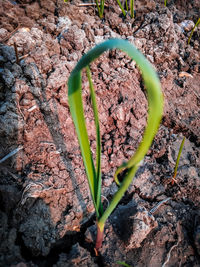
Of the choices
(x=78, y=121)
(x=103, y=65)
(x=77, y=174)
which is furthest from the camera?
(x=103, y=65)

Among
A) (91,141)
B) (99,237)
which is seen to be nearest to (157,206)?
(99,237)

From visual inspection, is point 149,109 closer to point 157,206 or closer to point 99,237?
point 99,237

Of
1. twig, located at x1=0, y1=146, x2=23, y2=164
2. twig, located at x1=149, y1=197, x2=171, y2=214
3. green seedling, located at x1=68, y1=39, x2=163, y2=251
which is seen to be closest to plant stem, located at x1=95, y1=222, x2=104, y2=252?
green seedling, located at x1=68, y1=39, x2=163, y2=251

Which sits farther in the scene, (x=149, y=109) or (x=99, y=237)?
(x=99, y=237)

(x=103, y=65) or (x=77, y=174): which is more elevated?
(x=103, y=65)

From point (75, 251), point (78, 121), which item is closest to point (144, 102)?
point (78, 121)

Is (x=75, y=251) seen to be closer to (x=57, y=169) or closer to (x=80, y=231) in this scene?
(x=80, y=231)

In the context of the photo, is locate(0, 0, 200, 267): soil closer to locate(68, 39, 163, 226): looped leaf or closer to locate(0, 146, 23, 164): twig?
locate(0, 146, 23, 164): twig

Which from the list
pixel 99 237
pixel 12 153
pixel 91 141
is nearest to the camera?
pixel 99 237
